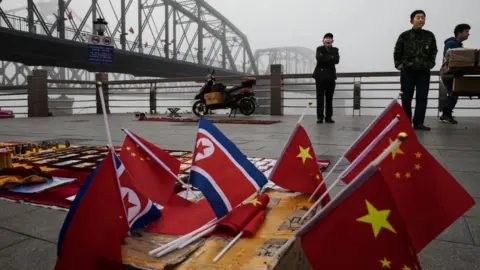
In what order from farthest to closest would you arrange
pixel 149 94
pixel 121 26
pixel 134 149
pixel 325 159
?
pixel 121 26 → pixel 149 94 → pixel 325 159 → pixel 134 149

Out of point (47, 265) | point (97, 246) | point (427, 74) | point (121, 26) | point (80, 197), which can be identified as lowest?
point (47, 265)

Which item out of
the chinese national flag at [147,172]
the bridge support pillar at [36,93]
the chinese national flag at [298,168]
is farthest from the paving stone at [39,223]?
the bridge support pillar at [36,93]

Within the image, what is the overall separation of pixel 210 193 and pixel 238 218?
0.12 m

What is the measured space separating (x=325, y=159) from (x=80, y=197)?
2.04 m

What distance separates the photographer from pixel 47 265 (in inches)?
42.4

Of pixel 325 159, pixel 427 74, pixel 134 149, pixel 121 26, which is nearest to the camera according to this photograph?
pixel 134 149

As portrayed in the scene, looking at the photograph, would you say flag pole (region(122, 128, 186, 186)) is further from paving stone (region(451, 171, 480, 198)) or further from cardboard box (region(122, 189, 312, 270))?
paving stone (region(451, 171, 480, 198))

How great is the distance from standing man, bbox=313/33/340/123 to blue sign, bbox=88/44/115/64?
6750 mm

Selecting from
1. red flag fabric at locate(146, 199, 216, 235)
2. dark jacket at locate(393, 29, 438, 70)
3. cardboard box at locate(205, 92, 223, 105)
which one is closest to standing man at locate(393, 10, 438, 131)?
dark jacket at locate(393, 29, 438, 70)

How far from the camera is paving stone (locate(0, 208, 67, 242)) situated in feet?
4.33

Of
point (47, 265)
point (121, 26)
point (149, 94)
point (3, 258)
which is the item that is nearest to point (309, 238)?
point (47, 265)

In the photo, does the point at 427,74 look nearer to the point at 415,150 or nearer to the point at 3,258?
the point at 415,150

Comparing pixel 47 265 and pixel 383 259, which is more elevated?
pixel 383 259

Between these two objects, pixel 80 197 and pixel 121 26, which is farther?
pixel 121 26
